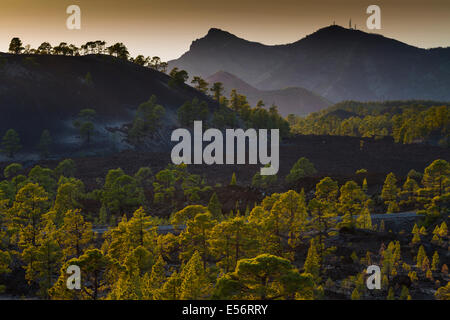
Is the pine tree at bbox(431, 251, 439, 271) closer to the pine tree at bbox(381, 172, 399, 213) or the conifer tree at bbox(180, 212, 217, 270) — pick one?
the pine tree at bbox(381, 172, 399, 213)

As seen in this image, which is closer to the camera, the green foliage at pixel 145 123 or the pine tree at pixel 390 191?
the pine tree at pixel 390 191

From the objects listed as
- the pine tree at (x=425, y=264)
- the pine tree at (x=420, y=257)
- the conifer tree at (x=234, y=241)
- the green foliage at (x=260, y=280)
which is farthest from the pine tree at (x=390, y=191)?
the green foliage at (x=260, y=280)

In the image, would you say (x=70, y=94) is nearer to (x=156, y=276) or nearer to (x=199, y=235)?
(x=199, y=235)

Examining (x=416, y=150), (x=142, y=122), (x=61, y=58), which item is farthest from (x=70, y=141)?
(x=416, y=150)

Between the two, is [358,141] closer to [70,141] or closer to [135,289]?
[70,141]

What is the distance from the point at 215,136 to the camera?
5310 inches

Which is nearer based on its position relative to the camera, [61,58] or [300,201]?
[300,201]

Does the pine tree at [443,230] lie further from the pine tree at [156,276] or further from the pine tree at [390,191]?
the pine tree at [156,276]

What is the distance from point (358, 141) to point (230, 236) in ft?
423

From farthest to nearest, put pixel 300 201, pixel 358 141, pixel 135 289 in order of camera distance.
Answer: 1. pixel 358 141
2. pixel 300 201
3. pixel 135 289

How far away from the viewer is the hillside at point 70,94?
123394mm

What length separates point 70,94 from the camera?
143m

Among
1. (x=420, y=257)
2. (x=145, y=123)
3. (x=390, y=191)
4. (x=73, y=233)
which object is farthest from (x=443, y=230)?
(x=145, y=123)
